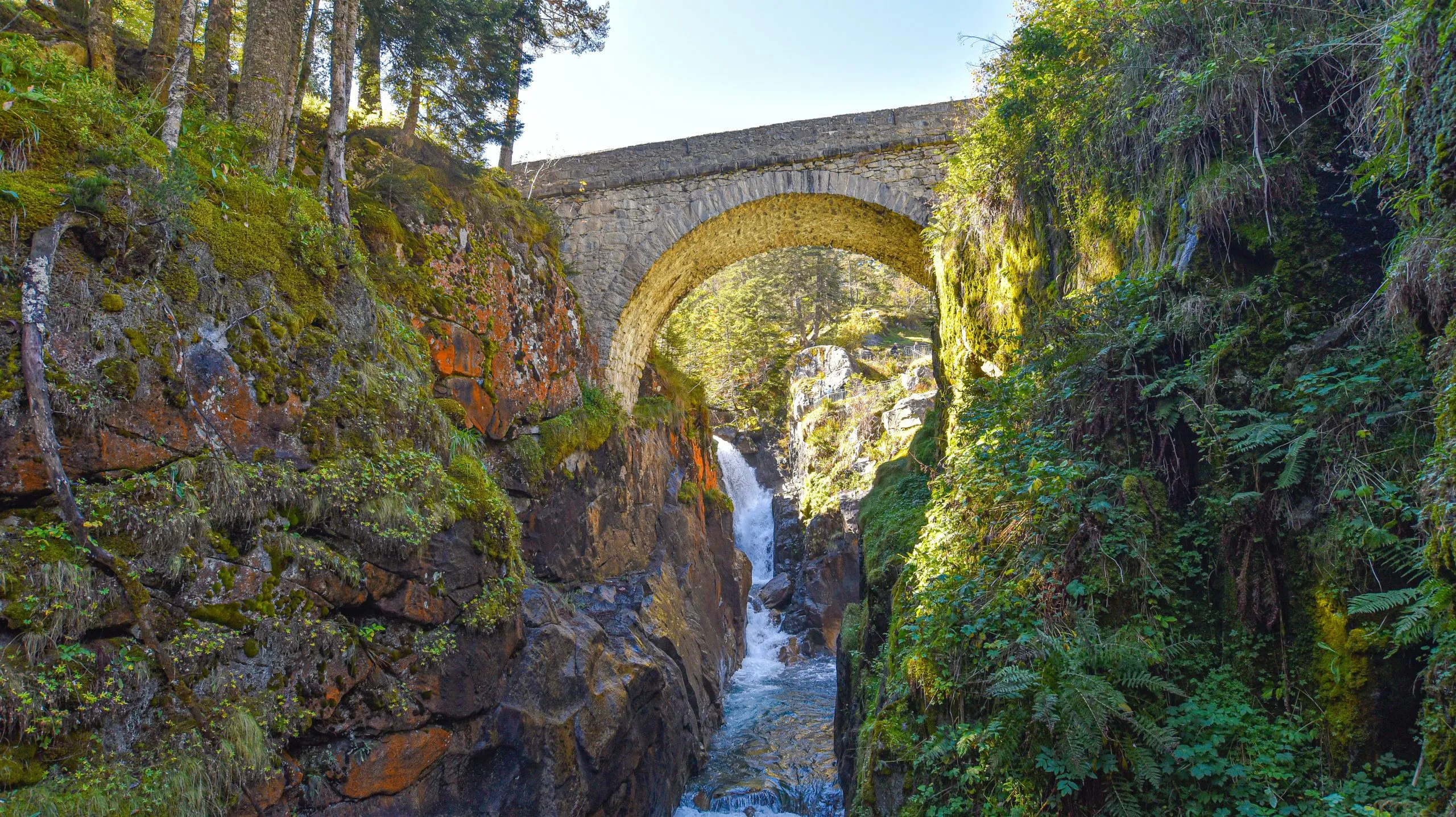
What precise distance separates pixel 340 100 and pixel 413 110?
2835 mm

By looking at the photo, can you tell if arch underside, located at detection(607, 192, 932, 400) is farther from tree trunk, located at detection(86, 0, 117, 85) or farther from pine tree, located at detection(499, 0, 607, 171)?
tree trunk, located at detection(86, 0, 117, 85)

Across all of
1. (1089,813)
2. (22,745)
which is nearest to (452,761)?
(22,745)

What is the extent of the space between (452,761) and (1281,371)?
20.1 feet

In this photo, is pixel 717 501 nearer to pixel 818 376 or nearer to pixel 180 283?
pixel 818 376

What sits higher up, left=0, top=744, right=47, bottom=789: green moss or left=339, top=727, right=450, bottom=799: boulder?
left=0, top=744, right=47, bottom=789: green moss

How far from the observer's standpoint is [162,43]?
685 centimetres

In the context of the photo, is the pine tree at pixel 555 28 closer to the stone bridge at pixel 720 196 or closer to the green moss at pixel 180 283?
the stone bridge at pixel 720 196

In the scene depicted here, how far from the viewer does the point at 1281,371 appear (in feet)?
12.3

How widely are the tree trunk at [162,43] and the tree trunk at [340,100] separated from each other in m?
1.32

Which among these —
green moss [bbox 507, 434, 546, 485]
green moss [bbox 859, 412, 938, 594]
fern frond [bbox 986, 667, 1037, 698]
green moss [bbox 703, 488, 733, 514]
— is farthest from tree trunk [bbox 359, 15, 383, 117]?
fern frond [bbox 986, 667, 1037, 698]

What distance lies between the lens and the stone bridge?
38.1 ft

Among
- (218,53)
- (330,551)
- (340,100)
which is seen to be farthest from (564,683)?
(218,53)

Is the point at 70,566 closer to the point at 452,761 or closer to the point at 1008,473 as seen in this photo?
the point at 452,761

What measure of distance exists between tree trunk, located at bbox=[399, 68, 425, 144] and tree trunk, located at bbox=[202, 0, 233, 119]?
2.54 meters
